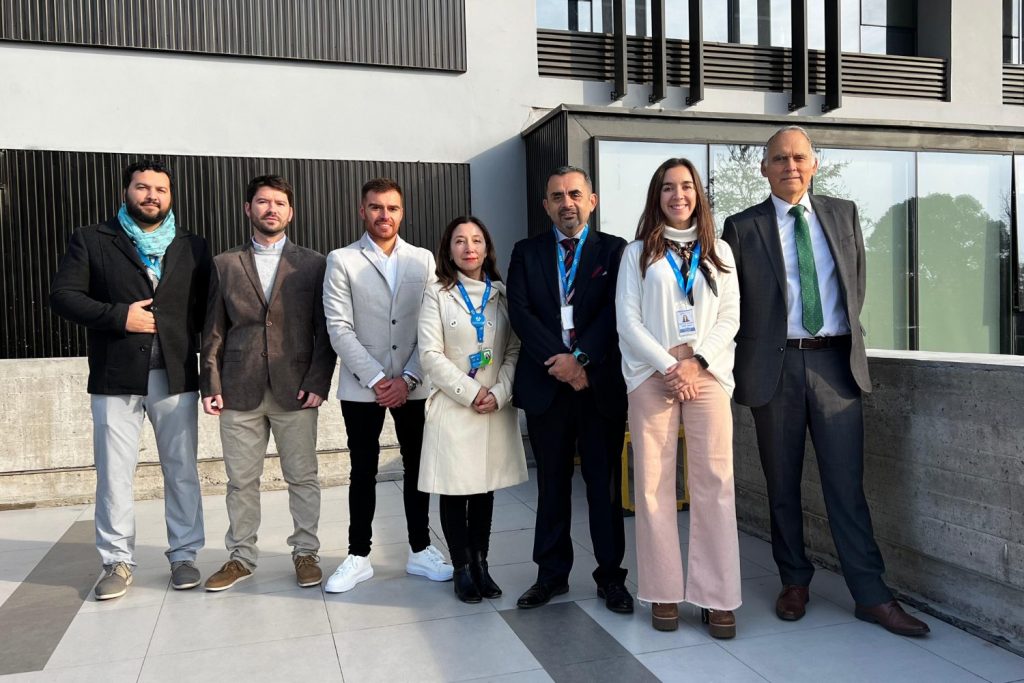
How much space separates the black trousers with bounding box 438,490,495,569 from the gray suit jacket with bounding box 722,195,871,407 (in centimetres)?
122

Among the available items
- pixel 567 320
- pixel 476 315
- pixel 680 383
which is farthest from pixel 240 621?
pixel 680 383

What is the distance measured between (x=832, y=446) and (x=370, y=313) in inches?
81.8

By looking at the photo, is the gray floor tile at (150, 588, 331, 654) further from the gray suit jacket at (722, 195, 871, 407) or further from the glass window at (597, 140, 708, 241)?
the glass window at (597, 140, 708, 241)

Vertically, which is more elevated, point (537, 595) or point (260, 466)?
point (260, 466)

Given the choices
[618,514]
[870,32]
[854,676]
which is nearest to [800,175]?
[618,514]

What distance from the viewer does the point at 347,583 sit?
3.73 meters

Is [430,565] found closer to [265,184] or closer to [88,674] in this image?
[88,674]

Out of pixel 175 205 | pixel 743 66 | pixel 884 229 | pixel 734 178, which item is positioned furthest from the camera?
pixel 743 66

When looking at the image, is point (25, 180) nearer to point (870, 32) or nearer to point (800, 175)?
point (800, 175)

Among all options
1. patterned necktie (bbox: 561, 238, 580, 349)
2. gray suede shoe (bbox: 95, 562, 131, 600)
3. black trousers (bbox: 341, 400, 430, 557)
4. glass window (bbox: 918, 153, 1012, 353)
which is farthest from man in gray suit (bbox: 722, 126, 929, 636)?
glass window (bbox: 918, 153, 1012, 353)

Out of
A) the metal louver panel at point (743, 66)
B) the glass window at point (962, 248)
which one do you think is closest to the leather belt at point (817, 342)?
the metal louver panel at point (743, 66)

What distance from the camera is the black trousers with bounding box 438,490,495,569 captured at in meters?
3.57

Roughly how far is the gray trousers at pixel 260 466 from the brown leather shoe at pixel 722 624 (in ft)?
6.31

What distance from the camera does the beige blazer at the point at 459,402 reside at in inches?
134
